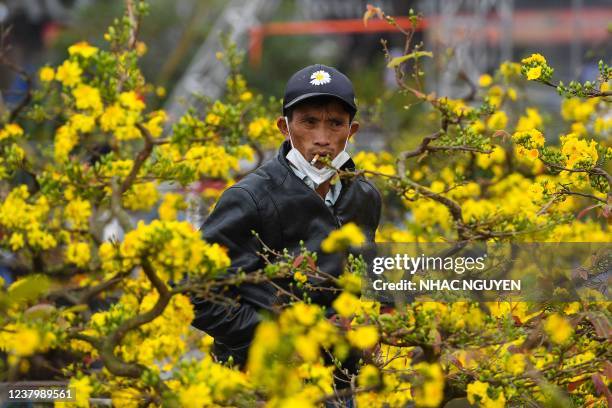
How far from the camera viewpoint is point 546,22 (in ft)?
81.5

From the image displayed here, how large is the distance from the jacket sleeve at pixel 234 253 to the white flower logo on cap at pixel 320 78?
45 cm

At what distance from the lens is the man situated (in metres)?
3.49

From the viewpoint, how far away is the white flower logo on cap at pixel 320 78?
373cm

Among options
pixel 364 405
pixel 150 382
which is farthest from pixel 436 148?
pixel 150 382

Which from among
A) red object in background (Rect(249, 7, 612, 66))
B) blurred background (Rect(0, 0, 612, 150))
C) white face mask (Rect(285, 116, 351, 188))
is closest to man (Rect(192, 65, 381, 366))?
white face mask (Rect(285, 116, 351, 188))

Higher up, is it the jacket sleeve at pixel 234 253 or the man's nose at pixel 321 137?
the man's nose at pixel 321 137

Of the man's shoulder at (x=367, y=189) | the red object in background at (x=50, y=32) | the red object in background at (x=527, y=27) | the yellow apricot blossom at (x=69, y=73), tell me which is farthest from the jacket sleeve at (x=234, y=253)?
the red object in background at (x=50, y=32)

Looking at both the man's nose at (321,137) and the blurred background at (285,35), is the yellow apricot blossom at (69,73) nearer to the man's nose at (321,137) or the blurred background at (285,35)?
the man's nose at (321,137)

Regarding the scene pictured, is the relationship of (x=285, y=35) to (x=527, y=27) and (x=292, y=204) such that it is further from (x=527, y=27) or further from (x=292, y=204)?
(x=292, y=204)

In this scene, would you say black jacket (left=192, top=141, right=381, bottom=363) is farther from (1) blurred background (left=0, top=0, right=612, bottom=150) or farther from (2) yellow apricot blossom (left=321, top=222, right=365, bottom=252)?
(1) blurred background (left=0, top=0, right=612, bottom=150)

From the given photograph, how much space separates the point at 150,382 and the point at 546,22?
2306cm

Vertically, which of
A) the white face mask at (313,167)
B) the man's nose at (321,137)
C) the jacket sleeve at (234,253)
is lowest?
the jacket sleeve at (234,253)

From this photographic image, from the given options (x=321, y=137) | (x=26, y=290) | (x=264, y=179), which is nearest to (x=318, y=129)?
(x=321, y=137)

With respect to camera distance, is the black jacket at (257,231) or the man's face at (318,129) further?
the man's face at (318,129)
